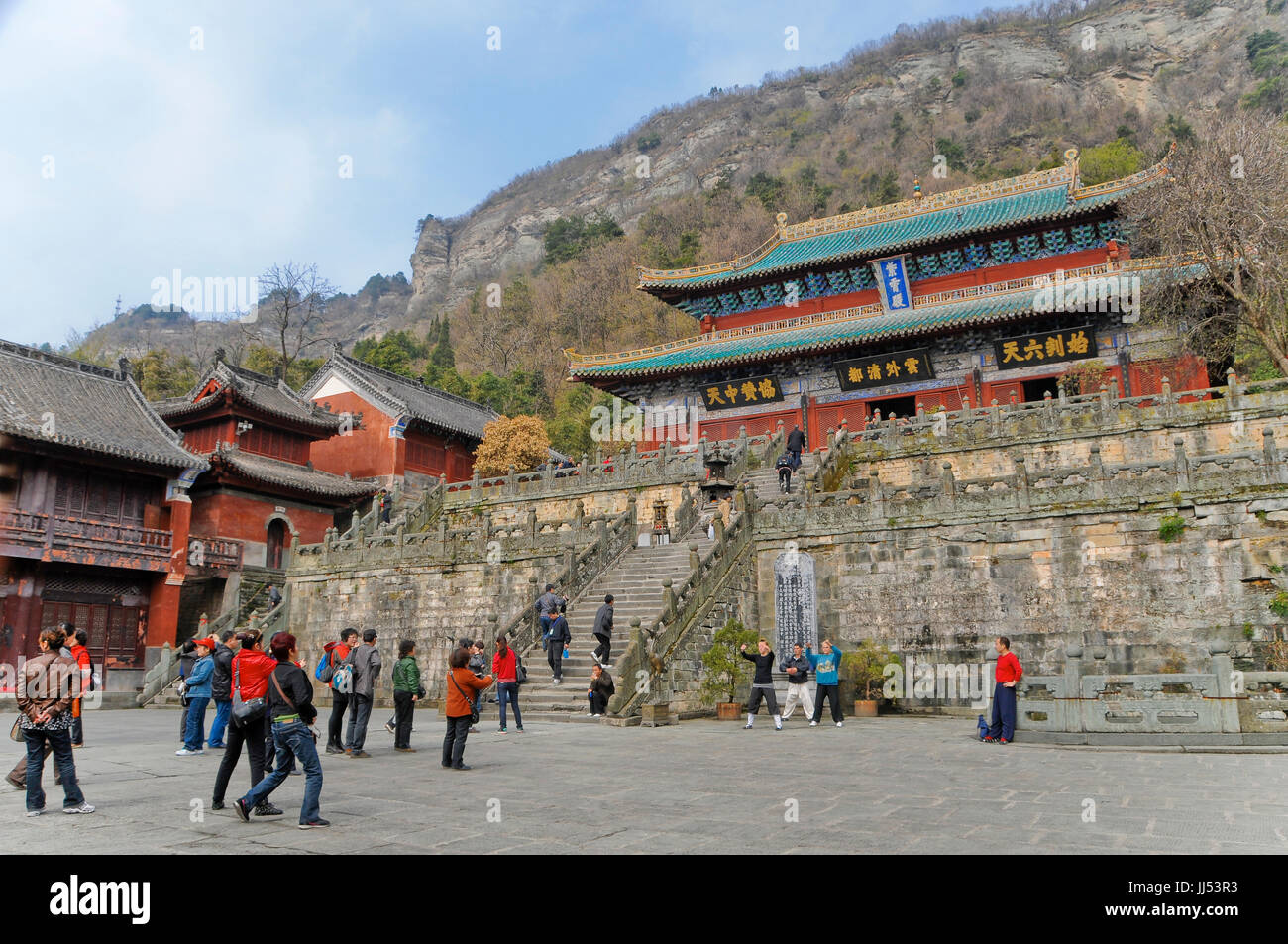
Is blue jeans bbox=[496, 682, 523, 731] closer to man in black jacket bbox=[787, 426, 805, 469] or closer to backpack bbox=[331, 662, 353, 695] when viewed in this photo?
backpack bbox=[331, 662, 353, 695]

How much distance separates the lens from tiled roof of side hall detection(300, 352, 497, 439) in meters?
35.9

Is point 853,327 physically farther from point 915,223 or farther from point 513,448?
point 513,448

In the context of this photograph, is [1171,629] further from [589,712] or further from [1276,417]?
[589,712]

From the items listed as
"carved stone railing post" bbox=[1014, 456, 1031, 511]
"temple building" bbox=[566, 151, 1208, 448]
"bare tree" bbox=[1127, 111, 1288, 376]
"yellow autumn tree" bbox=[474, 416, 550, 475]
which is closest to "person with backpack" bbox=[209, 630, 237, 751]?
"carved stone railing post" bbox=[1014, 456, 1031, 511]

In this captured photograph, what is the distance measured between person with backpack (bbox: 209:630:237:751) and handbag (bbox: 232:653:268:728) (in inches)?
147

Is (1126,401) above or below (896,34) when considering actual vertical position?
below

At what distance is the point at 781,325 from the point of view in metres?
32.0

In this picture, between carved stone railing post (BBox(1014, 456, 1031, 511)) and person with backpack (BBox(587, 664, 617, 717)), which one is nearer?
person with backpack (BBox(587, 664, 617, 717))

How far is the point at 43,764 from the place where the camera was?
20.8 feet

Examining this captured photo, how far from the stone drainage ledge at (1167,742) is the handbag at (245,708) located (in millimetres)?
9300

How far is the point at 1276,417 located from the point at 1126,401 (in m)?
2.93

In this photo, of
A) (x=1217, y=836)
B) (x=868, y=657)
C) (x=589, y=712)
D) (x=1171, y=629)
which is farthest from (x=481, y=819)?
(x=1171, y=629)

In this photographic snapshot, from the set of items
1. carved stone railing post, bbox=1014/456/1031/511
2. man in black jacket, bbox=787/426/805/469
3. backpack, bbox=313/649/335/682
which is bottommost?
backpack, bbox=313/649/335/682

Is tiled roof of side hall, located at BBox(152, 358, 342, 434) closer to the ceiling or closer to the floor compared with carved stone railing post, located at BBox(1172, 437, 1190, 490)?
closer to the ceiling
